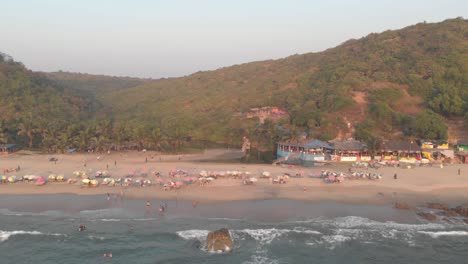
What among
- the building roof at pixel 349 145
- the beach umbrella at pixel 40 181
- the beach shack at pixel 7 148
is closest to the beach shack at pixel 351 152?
the building roof at pixel 349 145

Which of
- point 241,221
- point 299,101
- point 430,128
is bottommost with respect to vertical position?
point 241,221

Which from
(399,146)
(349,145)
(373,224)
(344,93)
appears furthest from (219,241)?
(344,93)

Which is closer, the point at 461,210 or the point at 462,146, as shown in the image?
the point at 461,210

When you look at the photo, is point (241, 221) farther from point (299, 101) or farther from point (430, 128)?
point (299, 101)

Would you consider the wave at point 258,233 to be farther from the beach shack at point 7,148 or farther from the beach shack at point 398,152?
the beach shack at point 7,148

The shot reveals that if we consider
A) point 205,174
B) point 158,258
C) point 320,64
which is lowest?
point 158,258

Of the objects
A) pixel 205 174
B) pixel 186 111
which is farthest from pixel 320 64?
pixel 205 174

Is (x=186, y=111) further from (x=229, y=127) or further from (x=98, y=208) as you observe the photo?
(x=98, y=208)
